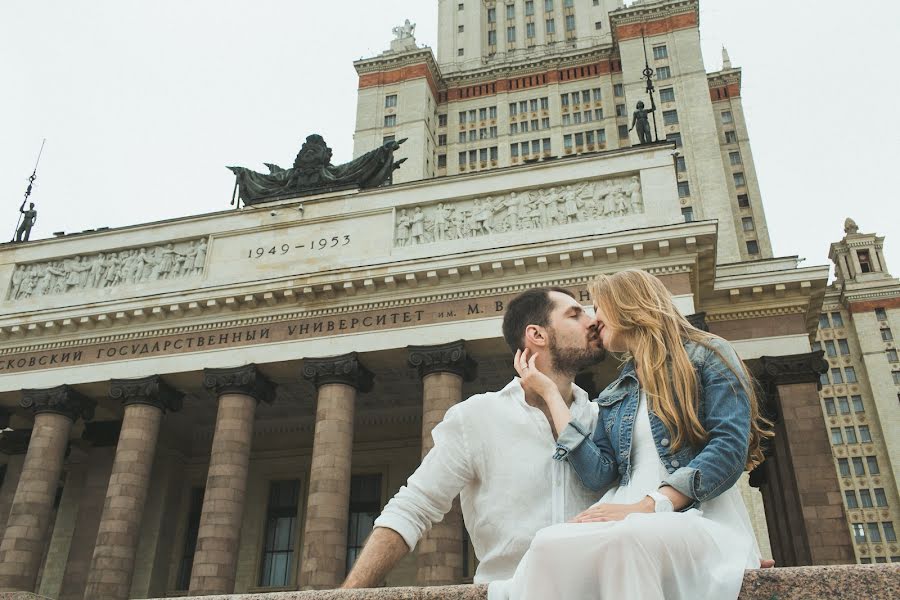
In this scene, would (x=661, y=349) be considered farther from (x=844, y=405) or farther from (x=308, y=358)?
(x=844, y=405)

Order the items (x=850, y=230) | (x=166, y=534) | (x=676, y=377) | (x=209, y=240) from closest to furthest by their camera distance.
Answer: (x=676, y=377) → (x=209, y=240) → (x=166, y=534) → (x=850, y=230)

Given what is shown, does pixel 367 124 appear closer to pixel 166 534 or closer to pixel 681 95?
pixel 681 95

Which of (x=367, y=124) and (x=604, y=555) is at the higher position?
(x=367, y=124)

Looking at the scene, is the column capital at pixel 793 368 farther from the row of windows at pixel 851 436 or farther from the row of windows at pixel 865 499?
the row of windows at pixel 851 436

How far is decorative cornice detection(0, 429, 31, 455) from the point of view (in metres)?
27.1

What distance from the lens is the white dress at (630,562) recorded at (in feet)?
7.93

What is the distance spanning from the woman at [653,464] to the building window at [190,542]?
26454 millimetres

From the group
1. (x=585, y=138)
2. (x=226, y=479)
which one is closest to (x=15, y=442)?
(x=226, y=479)

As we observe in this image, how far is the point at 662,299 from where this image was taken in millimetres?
3635

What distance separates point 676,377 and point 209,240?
24634 mm

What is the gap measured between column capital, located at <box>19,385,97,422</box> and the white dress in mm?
24541

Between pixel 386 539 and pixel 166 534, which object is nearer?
pixel 386 539

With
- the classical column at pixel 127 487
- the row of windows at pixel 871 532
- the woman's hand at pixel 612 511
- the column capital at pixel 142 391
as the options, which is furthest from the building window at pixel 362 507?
the row of windows at pixel 871 532

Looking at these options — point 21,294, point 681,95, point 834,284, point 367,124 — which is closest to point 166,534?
point 21,294
